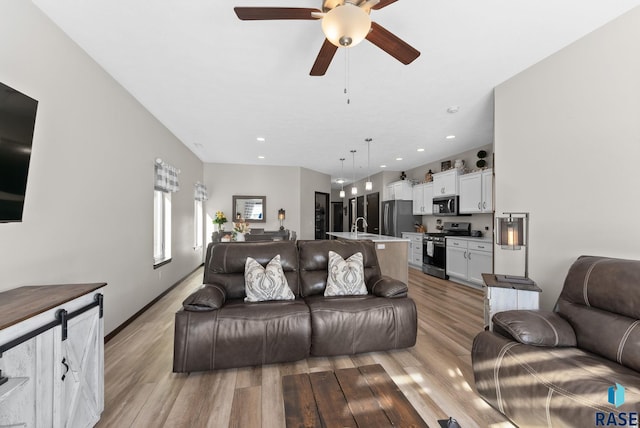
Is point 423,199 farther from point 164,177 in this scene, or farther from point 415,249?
point 164,177

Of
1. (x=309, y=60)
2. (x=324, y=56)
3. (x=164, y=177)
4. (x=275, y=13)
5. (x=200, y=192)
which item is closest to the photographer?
(x=275, y=13)

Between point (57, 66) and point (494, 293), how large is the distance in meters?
3.98

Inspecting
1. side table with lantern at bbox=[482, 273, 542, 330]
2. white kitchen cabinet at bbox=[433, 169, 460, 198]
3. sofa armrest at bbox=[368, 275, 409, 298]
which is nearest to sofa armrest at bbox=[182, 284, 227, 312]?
sofa armrest at bbox=[368, 275, 409, 298]

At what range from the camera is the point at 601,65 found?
2070 mm

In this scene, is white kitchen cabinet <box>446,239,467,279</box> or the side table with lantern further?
white kitchen cabinet <box>446,239,467,279</box>

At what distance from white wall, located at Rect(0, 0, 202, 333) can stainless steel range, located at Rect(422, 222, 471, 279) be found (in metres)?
5.31

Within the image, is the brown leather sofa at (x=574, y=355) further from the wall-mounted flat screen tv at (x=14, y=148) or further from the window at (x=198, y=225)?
the window at (x=198, y=225)

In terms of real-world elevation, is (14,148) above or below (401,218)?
above

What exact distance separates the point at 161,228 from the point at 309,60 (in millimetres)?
3492

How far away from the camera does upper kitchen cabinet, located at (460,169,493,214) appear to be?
15.4ft

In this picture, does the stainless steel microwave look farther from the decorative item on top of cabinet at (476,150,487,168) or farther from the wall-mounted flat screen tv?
the wall-mounted flat screen tv

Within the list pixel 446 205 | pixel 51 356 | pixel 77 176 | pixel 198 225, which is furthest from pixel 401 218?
pixel 51 356

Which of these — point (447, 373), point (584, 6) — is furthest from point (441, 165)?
point (447, 373)

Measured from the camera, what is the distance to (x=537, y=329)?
170cm
